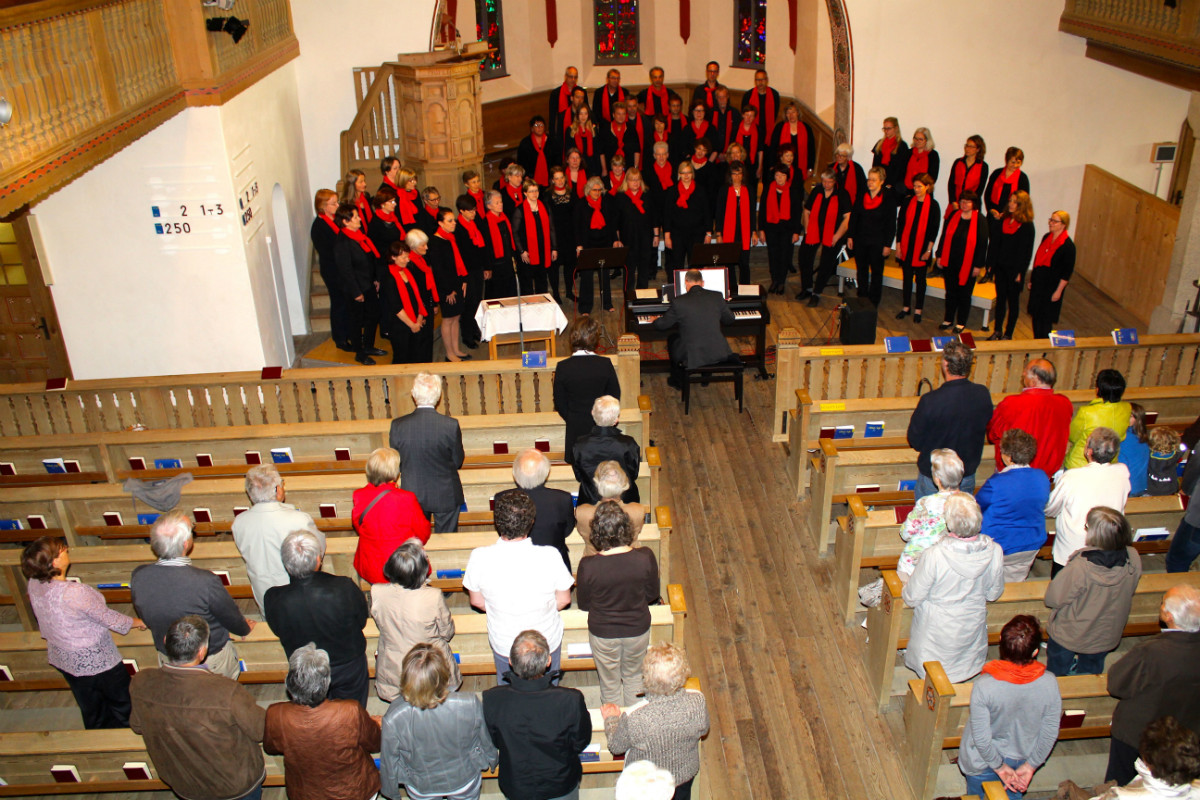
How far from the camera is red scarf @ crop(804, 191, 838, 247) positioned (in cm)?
949

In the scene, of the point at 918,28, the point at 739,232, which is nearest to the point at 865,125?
the point at 918,28

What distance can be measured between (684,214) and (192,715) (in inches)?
285

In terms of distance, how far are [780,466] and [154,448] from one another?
170 inches

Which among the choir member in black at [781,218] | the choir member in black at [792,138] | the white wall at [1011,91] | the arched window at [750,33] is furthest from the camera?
the arched window at [750,33]

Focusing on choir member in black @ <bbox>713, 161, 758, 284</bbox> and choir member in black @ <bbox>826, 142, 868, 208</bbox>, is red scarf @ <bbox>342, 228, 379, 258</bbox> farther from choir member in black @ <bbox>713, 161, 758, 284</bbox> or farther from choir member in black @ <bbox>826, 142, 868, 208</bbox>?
choir member in black @ <bbox>826, 142, 868, 208</bbox>

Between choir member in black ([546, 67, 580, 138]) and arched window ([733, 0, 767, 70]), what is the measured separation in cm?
412

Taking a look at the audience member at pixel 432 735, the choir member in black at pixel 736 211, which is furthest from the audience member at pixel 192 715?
the choir member in black at pixel 736 211

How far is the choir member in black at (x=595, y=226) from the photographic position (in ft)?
30.0

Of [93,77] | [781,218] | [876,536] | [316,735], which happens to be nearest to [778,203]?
[781,218]

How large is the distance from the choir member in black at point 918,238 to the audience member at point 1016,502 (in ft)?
16.2

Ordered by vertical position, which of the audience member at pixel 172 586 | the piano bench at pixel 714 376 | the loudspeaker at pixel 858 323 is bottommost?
the piano bench at pixel 714 376

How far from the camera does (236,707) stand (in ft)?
11.3

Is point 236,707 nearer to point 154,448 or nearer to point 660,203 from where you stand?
point 154,448

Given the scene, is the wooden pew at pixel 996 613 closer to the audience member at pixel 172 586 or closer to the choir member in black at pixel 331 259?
the audience member at pixel 172 586
